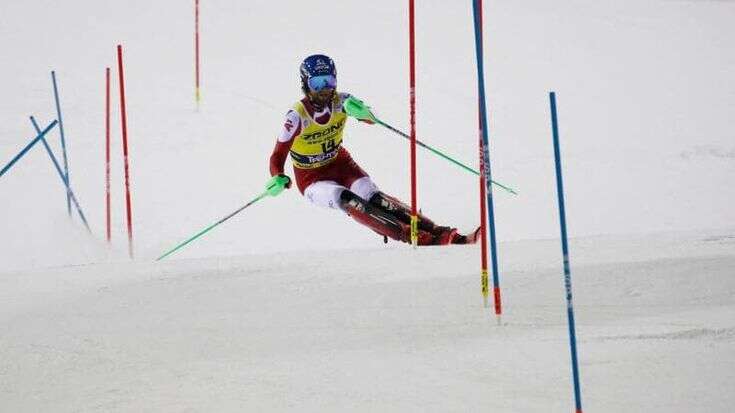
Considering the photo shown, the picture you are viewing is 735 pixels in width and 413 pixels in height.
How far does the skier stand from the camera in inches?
285

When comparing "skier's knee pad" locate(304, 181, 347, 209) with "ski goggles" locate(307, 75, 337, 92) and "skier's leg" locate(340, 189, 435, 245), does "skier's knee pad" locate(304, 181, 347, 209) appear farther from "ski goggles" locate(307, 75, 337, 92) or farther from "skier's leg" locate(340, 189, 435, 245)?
"ski goggles" locate(307, 75, 337, 92)

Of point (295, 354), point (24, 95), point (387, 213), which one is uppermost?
point (24, 95)

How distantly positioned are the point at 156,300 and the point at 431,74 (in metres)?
10.8

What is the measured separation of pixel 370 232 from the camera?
429 inches

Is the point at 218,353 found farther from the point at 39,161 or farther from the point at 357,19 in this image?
the point at 357,19


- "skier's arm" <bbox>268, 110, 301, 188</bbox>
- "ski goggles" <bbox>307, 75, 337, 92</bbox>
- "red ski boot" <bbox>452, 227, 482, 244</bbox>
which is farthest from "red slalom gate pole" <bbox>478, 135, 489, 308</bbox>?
"skier's arm" <bbox>268, 110, 301, 188</bbox>

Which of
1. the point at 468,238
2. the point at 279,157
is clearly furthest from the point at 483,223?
the point at 279,157

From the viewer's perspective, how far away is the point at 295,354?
4559 millimetres

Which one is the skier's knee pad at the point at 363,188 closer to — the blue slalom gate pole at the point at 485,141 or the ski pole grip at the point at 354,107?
the ski pole grip at the point at 354,107

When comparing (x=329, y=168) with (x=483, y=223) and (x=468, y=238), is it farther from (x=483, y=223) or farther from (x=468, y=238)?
(x=483, y=223)

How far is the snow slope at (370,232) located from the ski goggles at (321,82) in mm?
1190

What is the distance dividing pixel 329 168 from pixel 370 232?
10.2 feet

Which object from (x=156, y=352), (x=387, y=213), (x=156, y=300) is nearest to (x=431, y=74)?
(x=387, y=213)

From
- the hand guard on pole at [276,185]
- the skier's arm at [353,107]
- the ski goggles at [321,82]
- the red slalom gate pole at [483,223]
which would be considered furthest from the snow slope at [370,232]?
the ski goggles at [321,82]
